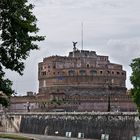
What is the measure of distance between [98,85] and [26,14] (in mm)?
113226

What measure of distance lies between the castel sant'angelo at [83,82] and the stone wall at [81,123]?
47.1 ft

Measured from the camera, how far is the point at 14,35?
599 inches

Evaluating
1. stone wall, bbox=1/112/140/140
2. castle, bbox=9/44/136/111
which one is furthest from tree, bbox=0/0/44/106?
castle, bbox=9/44/136/111

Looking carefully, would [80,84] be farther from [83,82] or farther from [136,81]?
[136,81]

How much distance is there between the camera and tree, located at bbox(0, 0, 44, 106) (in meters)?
15.0

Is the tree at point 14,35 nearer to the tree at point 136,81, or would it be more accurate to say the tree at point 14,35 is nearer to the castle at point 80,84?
the tree at point 136,81

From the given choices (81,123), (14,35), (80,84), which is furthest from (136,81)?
(80,84)

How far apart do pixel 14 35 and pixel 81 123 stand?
68.8 metres

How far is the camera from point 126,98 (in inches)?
4658

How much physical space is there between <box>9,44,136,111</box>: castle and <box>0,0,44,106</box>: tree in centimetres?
9843

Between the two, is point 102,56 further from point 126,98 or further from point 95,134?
point 95,134

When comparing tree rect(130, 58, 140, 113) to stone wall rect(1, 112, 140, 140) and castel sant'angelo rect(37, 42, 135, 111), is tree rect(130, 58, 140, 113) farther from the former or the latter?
castel sant'angelo rect(37, 42, 135, 111)

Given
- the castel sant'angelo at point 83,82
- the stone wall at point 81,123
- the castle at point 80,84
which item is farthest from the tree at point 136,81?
the castel sant'angelo at point 83,82

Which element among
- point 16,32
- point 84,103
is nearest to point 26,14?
point 16,32
